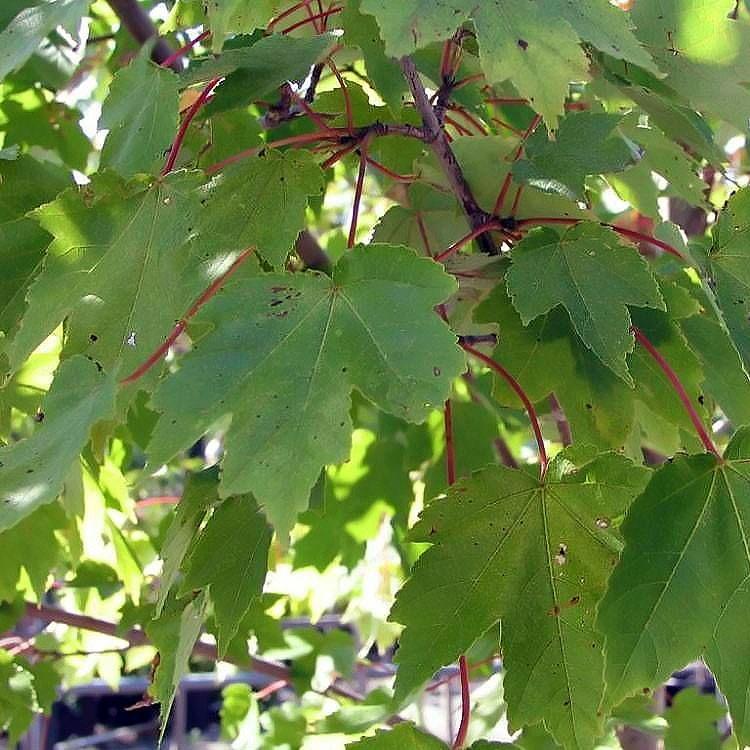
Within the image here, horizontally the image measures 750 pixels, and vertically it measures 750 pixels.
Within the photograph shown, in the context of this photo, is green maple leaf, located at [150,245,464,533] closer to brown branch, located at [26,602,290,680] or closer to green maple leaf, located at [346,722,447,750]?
green maple leaf, located at [346,722,447,750]

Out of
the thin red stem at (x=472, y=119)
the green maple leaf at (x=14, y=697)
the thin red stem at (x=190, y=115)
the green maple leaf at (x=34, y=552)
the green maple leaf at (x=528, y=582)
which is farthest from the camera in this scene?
the green maple leaf at (x=14, y=697)

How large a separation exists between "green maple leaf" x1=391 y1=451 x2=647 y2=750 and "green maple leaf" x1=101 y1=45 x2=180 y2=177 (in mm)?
324

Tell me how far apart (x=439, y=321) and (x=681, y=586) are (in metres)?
0.22

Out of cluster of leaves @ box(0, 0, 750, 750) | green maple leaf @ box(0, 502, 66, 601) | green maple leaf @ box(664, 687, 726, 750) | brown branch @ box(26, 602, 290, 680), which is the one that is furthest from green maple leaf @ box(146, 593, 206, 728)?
green maple leaf @ box(664, 687, 726, 750)

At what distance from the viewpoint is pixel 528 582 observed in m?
0.68

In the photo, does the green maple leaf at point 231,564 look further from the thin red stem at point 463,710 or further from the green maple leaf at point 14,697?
the green maple leaf at point 14,697

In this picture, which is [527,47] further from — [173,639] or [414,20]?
[173,639]

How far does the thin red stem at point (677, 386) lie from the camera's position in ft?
2.32

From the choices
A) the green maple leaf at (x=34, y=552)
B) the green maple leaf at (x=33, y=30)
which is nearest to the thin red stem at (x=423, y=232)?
the green maple leaf at (x=33, y=30)

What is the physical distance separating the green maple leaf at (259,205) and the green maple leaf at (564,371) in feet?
0.53

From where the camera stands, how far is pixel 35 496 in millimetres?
532

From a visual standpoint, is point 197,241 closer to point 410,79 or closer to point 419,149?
point 410,79

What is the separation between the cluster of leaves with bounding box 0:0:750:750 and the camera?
22.6 inches

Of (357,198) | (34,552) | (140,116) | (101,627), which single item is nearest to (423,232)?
(357,198)
